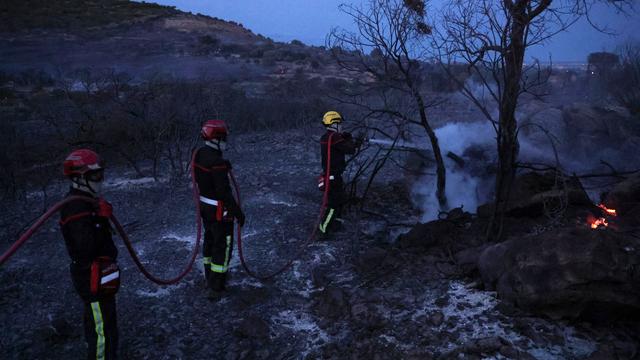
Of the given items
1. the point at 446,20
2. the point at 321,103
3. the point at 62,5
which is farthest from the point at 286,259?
the point at 62,5

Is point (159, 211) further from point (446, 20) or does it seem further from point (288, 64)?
point (288, 64)

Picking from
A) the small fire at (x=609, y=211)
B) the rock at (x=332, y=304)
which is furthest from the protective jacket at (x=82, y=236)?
the small fire at (x=609, y=211)

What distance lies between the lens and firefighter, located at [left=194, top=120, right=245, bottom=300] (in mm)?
4602

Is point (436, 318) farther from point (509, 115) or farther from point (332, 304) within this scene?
point (509, 115)

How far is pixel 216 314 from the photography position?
4555 millimetres

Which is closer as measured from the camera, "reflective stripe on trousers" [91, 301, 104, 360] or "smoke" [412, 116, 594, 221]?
"reflective stripe on trousers" [91, 301, 104, 360]

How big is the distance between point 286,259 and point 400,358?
8.33 ft

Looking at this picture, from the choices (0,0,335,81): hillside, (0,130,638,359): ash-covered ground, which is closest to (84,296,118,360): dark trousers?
(0,130,638,359): ash-covered ground

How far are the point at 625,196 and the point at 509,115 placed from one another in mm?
1809

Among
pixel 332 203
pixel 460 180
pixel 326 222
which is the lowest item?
pixel 326 222

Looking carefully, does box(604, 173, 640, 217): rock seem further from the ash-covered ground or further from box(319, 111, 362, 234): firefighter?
box(319, 111, 362, 234): firefighter

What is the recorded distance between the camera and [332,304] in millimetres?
4484

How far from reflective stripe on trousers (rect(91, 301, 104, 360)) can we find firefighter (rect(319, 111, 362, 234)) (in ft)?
11.2

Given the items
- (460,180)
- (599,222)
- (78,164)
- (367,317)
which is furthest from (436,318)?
(460,180)
